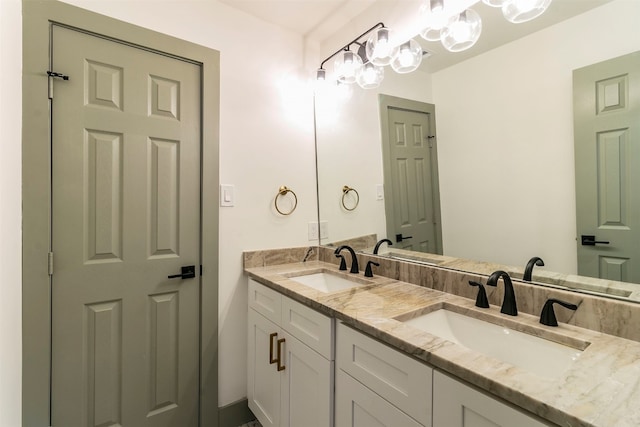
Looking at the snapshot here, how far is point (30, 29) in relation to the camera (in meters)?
1.23

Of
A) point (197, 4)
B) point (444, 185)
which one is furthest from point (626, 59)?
point (197, 4)

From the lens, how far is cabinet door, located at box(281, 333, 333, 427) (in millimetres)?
1100

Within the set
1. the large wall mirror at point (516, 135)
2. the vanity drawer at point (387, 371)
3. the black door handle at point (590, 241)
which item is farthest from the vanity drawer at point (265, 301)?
the black door handle at point (590, 241)

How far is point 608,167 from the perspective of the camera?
0.96 metres

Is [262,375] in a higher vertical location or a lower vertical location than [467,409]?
lower

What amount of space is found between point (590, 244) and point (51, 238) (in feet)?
6.76

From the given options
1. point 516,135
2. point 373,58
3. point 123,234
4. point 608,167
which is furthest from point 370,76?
point 123,234

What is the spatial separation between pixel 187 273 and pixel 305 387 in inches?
33.0

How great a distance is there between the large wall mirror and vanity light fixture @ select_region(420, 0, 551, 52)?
6 centimetres

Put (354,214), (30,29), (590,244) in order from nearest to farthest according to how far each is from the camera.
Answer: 1. (590,244)
2. (30,29)
3. (354,214)

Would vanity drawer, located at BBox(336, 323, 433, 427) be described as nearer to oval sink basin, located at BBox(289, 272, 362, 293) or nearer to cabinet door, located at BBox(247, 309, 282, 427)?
cabinet door, located at BBox(247, 309, 282, 427)

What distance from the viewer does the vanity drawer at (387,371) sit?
0.78m

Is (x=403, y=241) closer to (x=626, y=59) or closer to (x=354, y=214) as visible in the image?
(x=354, y=214)

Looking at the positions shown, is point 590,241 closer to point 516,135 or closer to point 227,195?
point 516,135
